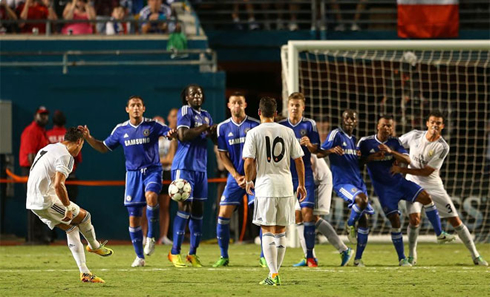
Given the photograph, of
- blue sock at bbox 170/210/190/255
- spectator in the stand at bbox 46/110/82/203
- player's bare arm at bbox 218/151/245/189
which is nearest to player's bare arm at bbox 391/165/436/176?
player's bare arm at bbox 218/151/245/189

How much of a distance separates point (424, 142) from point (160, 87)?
6.32m

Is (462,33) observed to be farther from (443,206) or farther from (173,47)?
(443,206)

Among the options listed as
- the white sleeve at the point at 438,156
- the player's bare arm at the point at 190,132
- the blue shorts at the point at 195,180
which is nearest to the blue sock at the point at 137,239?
the blue shorts at the point at 195,180

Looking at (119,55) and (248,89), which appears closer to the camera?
(119,55)

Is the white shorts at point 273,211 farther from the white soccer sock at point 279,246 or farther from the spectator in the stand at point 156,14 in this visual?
the spectator in the stand at point 156,14

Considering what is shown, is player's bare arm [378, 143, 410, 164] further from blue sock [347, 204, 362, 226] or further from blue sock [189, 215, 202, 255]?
blue sock [189, 215, 202, 255]

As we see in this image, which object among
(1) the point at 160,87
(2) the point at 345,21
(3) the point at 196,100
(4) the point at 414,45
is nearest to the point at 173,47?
(1) the point at 160,87

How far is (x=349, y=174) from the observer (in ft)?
37.1

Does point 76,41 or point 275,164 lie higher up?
point 76,41

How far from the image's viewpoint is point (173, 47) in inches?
671

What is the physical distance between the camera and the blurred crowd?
18188 mm

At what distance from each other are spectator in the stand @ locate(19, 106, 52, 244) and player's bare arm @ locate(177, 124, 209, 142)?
17.3 ft

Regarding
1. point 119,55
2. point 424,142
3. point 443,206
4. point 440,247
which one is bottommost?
point 440,247

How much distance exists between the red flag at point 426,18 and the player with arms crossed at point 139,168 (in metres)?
8.63
